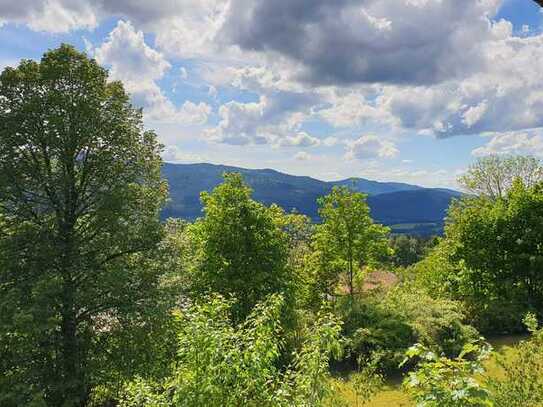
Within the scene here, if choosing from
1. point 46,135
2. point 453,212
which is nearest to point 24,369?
point 46,135

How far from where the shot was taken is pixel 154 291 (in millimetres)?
20594

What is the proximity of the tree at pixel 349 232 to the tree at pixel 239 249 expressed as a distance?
5.65 metres

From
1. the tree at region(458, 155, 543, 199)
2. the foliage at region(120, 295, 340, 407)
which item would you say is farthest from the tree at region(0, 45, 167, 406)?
the tree at region(458, 155, 543, 199)

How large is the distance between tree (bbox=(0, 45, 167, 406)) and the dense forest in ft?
0.21

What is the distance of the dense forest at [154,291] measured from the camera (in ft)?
28.0

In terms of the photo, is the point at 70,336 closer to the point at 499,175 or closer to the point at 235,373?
the point at 235,373

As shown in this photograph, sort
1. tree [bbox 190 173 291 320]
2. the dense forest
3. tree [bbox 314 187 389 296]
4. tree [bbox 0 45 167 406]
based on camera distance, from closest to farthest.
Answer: the dense forest, tree [bbox 0 45 167 406], tree [bbox 190 173 291 320], tree [bbox 314 187 389 296]

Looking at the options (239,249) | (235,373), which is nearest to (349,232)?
(239,249)

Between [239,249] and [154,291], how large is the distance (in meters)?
8.12

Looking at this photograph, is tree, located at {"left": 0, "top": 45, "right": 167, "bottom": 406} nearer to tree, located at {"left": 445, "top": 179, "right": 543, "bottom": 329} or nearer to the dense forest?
the dense forest

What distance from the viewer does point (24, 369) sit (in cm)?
1788

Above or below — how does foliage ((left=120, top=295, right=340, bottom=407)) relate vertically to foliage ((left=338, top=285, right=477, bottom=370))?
above

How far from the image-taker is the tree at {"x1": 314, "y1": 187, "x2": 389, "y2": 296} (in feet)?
110

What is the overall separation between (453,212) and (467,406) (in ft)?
140
